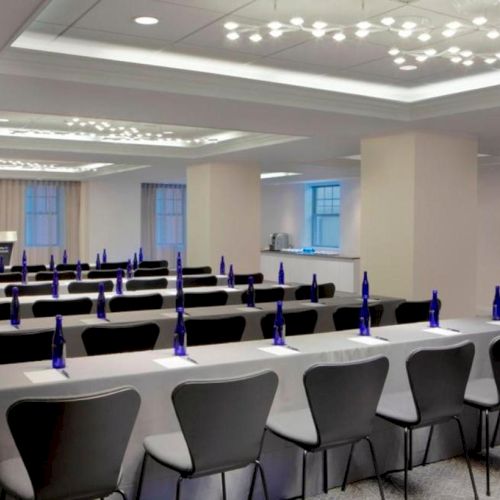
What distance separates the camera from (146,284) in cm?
780

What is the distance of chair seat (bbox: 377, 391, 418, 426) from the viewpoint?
11.3ft

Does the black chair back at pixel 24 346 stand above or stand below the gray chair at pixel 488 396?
above

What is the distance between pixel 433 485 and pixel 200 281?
496 centimetres

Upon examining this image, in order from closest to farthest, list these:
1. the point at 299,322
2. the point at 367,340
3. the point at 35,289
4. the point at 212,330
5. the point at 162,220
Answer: the point at 367,340
the point at 212,330
the point at 299,322
the point at 35,289
the point at 162,220

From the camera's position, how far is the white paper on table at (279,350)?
359cm

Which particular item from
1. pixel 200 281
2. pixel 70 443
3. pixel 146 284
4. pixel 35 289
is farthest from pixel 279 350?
pixel 200 281

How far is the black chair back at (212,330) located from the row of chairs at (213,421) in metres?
1.31

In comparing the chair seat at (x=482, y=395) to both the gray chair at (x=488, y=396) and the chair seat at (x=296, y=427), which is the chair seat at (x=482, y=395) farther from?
the chair seat at (x=296, y=427)

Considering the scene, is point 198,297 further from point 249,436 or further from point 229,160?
point 229,160

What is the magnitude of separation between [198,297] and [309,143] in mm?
3268

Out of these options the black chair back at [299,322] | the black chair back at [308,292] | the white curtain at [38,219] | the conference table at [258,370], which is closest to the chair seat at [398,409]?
the conference table at [258,370]

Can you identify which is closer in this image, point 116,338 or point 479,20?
point 479,20

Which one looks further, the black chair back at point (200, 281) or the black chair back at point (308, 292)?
the black chair back at point (200, 281)

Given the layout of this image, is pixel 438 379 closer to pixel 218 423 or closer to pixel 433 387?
pixel 433 387
